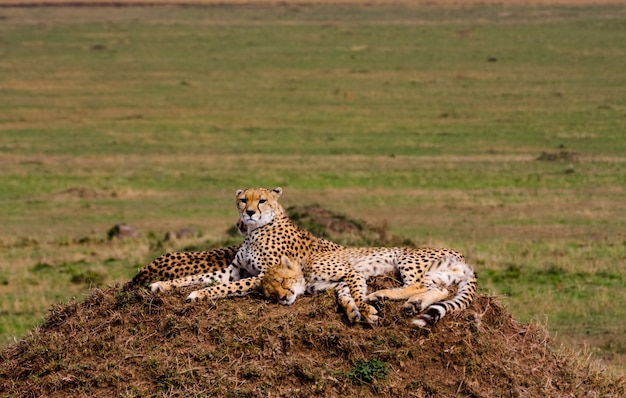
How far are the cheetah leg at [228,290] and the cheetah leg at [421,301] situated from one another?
1024 mm

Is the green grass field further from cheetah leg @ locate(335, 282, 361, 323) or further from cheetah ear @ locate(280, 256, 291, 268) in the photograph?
cheetah ear @ locate(280, 256, 291, 268)

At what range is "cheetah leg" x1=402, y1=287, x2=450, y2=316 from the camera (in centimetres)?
802

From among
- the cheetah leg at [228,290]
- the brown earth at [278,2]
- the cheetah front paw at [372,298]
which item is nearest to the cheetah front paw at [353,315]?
the cheetah front paw at [372,298]

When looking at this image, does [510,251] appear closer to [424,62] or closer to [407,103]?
[407,103]

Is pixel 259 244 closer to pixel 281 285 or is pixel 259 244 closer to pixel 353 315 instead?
pixel 281 285

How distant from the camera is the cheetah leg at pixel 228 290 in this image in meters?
8.23

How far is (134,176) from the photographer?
29.5 m

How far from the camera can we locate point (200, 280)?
8688mm

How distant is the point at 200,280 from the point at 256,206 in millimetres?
652

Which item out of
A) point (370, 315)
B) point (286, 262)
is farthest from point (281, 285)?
point (370, 315)

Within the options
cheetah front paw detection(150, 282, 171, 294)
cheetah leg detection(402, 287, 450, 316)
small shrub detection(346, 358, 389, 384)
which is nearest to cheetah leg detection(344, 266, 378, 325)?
cheetah leg detection(402, 287, 450, 316)

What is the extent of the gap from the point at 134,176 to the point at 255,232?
2090 centimetres

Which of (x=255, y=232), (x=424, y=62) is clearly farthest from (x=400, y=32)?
(x=255, y=232)

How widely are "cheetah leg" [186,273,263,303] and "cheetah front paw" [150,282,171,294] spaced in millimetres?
260
